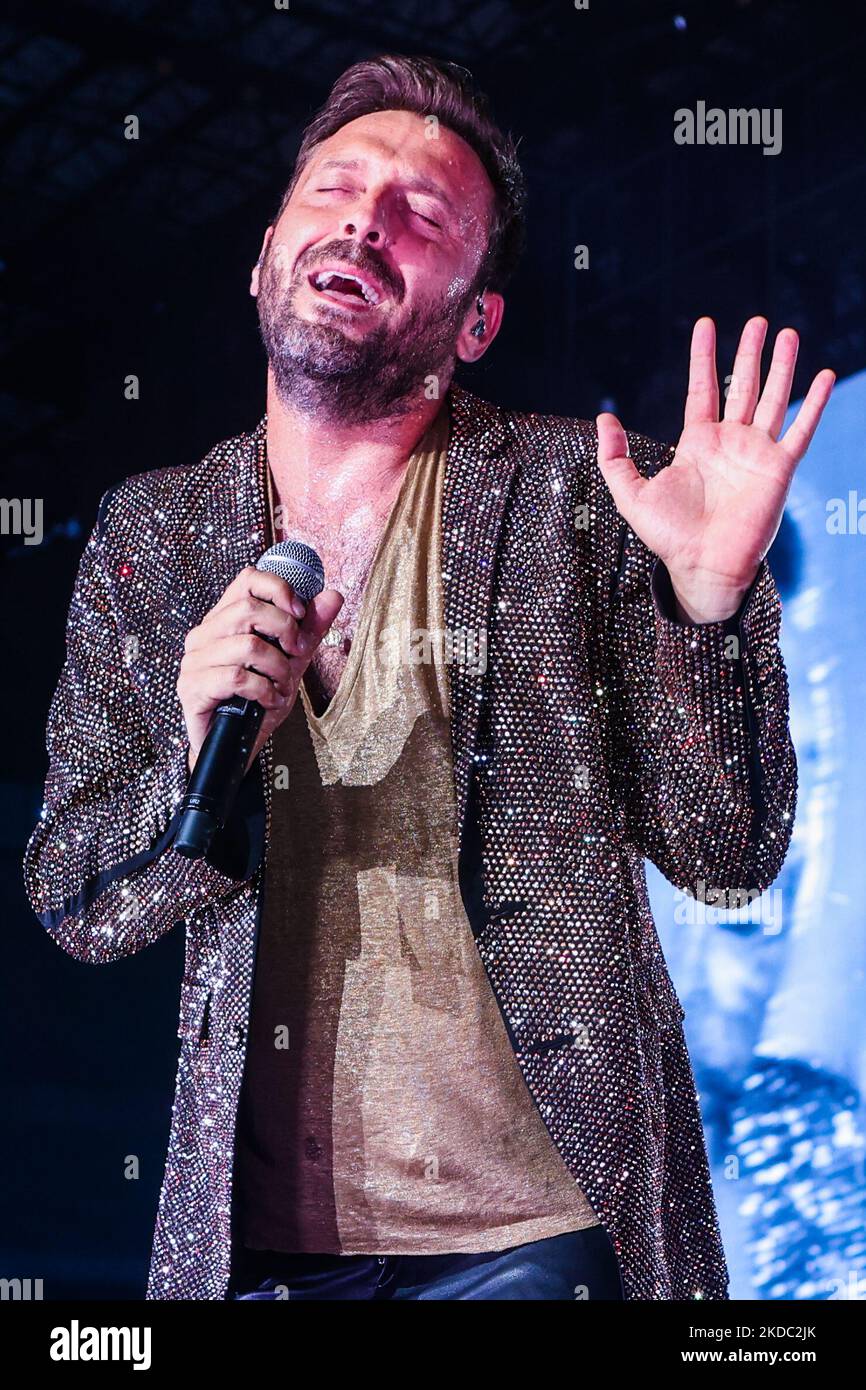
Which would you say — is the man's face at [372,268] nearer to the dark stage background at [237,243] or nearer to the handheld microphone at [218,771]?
the dark stage background at [237,243]

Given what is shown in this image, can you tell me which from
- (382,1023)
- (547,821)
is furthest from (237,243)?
(382,1023)

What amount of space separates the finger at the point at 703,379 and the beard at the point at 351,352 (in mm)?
456

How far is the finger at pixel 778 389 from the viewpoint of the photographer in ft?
5.65

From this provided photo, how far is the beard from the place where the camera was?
1.99 meters

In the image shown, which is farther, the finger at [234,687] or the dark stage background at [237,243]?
the dark stage background at [237,243]

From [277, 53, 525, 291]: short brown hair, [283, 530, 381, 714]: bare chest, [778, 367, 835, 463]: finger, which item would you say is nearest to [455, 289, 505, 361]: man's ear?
[277, 53, 525, 291]: short brown hair

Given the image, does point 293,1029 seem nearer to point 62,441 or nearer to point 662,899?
point 662,899

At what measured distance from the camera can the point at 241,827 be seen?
5.78ft

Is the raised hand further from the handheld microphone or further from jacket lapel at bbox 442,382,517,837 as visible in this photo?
the handheld microphone

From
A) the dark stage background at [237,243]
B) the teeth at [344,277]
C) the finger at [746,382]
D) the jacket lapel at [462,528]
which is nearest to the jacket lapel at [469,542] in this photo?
the jacket lapel at [462,528]

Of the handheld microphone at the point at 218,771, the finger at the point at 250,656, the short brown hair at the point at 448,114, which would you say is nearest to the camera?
the handheld microphone at the point at 218,771

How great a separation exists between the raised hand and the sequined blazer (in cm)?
4
